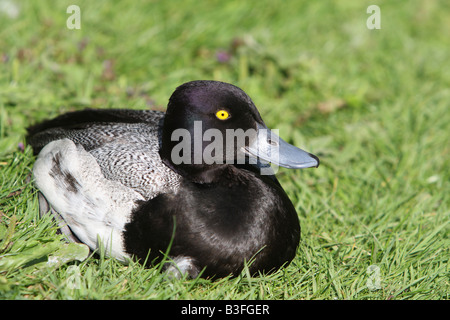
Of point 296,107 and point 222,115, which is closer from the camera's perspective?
point 222,115

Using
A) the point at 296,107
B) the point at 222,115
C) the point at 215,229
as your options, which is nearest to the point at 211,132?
the point at 222,115

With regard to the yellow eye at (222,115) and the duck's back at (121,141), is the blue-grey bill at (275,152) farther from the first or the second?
the duck's back at (121,141)

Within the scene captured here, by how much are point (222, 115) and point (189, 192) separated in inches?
15.6

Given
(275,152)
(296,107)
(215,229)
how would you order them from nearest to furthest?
(215,229), (275,152), (296,107)

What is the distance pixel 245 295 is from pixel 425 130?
242cm

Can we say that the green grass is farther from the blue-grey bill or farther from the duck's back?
the blue-grey bill

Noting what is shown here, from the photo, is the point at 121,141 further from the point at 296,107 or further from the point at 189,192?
the point at 296,107

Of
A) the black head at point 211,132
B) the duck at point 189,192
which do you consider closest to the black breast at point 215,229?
the duck at point 189,192

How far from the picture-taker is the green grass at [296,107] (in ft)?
7.84

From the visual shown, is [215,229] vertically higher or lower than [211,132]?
lower

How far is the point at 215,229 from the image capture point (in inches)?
93.4

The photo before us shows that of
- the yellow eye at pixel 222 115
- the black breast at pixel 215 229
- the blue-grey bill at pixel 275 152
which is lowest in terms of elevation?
the black breast at pixel 215 229

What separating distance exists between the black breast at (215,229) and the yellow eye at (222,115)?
0.33 metres

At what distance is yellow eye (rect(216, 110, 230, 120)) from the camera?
2432 millimetres
